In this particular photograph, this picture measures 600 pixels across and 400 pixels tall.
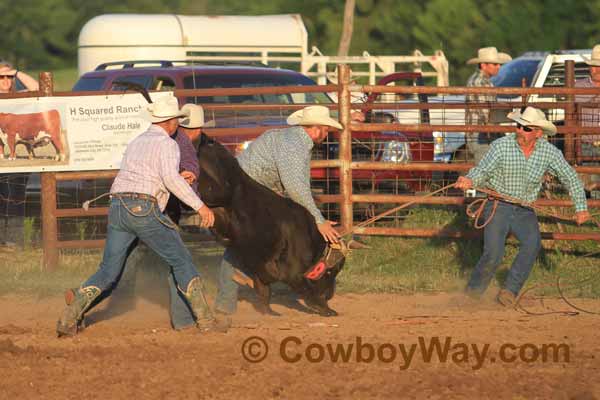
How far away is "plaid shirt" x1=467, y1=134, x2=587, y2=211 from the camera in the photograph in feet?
30.8

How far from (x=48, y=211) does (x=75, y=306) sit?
3434mm

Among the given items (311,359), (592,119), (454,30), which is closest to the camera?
(311,359)

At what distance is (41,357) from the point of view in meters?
7.59

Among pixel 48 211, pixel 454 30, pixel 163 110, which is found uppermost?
pixel 454 30

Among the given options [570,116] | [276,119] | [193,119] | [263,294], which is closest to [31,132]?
[276,119]

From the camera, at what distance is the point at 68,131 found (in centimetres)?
1147

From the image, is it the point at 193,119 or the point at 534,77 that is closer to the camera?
the point at 193,119

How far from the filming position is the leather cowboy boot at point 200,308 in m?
8.19

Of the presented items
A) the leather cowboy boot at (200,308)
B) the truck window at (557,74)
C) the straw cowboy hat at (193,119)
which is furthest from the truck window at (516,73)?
the leather cowboy boot at (200,308)

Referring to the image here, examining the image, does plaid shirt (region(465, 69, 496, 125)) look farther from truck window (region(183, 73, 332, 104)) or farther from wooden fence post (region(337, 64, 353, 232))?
truck window (region(183, 73, 332, 104))

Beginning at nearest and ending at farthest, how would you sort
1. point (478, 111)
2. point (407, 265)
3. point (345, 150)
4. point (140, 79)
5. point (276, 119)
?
1. point (345, 150)
2. point (407, 265)
3. point (276, 119)
4. point (478, 111)
5. point (140, 79)

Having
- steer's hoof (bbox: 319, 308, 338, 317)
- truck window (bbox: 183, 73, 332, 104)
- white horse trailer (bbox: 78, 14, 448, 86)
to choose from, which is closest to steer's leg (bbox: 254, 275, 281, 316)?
steer's hoof (bbox: 319, 308, 338, 317)

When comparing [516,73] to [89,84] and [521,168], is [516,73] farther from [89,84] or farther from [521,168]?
[521,168]

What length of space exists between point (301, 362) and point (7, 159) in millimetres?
5289
